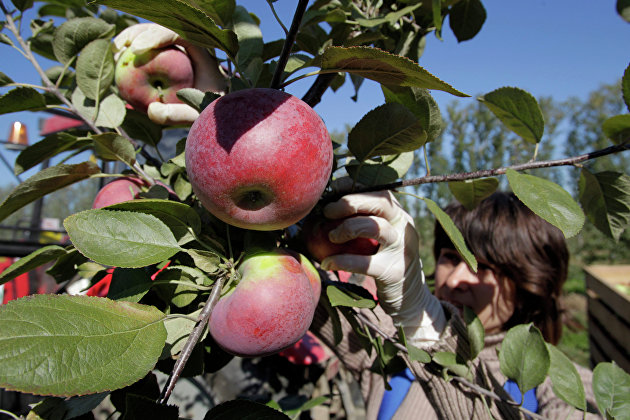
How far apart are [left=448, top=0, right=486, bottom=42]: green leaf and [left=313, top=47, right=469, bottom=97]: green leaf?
52 centimetres

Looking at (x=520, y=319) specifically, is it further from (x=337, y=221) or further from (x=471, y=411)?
(x=337, y=221)

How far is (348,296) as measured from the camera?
580mm

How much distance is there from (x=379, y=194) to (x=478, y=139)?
8.59 metres

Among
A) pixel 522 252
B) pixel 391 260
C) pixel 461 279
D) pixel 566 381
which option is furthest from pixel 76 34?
pixel 522 252

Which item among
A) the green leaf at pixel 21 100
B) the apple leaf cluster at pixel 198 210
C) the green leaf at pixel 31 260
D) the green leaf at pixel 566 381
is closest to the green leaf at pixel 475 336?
the apple leaf cluster at pixel 198 210

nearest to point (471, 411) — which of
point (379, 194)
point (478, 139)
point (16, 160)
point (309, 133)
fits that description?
point (379, 194)

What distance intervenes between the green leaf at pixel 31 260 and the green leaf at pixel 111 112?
0.75 ft

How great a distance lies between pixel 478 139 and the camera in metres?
8.47

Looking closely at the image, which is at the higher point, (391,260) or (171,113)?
(171,113)

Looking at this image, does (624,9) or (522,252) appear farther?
(522,252)

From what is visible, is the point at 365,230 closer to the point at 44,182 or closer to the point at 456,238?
the point at 456,238

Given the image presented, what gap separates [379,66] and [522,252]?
4.26 feet

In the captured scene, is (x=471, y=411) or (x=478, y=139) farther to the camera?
(x=478, y=139)

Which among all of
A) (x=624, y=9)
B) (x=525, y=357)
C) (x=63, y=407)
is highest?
(x=624, y=9)
